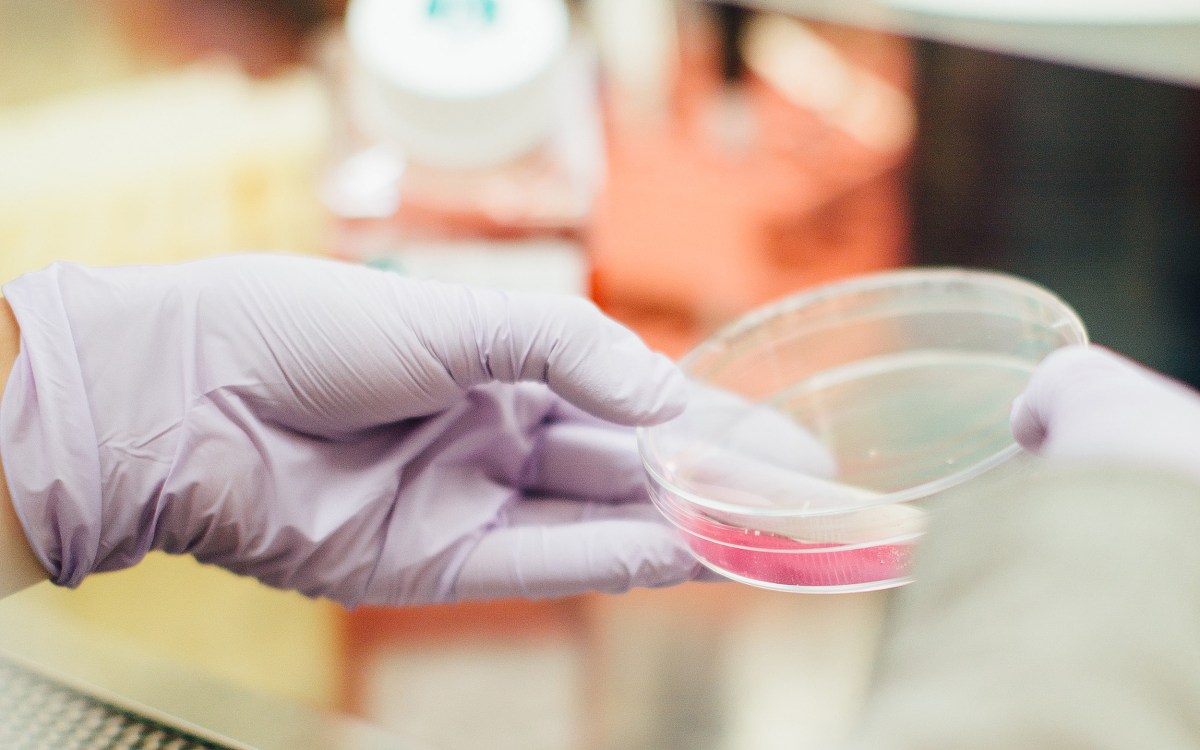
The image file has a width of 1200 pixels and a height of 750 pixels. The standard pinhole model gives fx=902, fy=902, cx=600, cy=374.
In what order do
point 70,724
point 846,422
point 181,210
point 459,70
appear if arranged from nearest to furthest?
point 70,724 → point 846,422 → point 459,70 → point 181,210

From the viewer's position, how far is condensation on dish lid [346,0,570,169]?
107 centimetres

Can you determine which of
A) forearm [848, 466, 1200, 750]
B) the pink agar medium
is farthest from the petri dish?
forearm [848, 466, 1200, 750]

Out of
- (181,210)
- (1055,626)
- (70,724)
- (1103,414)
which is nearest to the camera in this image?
(1055,626)

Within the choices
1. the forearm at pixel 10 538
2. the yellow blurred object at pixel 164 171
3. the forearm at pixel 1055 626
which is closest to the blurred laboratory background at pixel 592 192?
the yellow blurred object at pixel 164 171

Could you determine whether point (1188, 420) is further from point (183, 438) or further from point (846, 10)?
point (846, 10)

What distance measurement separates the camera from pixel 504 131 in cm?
112

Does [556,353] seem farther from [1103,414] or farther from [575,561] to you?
[1103,414]

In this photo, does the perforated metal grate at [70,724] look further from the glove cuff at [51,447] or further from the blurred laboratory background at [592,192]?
the glove cuff at [51,447]

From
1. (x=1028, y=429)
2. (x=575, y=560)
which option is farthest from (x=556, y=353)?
(x=1028, y=429)

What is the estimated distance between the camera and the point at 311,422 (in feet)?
2.28

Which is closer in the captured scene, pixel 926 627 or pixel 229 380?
pixel 926 627

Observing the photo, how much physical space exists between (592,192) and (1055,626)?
3.25 feet

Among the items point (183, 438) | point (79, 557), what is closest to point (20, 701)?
point (79, 557)

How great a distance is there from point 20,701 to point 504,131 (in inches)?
30.4
